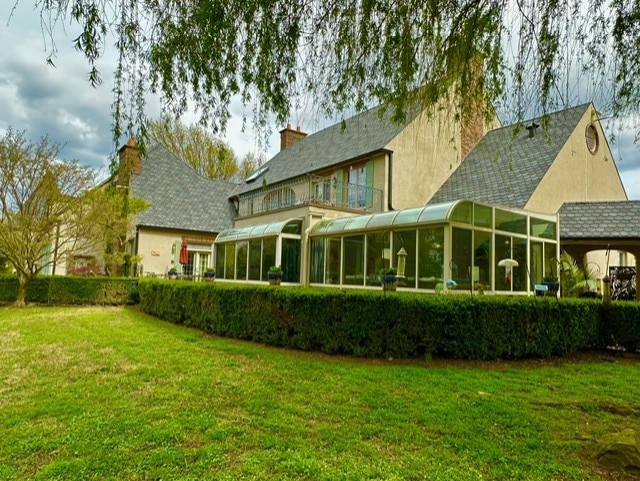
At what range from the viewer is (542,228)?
1303cm

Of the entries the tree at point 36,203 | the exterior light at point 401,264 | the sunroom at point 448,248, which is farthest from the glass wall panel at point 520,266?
the tree at point 36,203

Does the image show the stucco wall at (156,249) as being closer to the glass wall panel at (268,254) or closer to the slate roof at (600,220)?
the glass wall panel at (268,254)

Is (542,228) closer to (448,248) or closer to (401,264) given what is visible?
(448,248)

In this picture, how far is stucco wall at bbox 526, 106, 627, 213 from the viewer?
46.8 feet

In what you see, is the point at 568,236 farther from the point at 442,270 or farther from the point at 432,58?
the point at 432,58

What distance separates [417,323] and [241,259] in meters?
11.5

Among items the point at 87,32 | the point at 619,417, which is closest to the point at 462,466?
the point at 619,417

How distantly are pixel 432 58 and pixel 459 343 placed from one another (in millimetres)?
4463

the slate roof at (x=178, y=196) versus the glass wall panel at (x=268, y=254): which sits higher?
the slate roof at (x=178, y=196)

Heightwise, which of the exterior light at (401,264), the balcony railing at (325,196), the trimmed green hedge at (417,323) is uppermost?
the balcony railing at (325,196)

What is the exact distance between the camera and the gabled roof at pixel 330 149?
1682 centimetres

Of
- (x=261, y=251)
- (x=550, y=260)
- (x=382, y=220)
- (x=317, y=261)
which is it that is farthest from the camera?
(x=261, y=251)

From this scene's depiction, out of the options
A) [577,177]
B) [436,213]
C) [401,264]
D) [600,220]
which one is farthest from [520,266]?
[577,177]

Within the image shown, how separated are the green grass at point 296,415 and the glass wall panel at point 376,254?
582 centimetres
